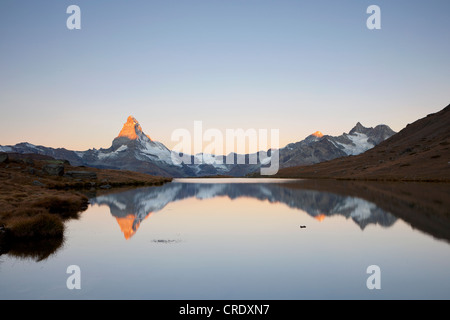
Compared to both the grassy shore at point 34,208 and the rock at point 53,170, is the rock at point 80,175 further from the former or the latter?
the grassy shore at point 34,208

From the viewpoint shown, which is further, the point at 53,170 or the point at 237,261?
the point at 53,170

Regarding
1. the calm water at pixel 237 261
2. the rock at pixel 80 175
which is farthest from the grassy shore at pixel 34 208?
the rock at pixel 80 175

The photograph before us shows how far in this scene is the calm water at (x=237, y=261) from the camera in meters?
15.7

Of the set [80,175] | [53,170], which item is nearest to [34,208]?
[53,170]

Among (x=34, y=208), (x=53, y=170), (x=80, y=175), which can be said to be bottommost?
(x=34, y=208)

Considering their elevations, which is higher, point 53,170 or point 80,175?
point 53,170

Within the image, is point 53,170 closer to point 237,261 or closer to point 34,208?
point 34,208

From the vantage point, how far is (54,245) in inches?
990

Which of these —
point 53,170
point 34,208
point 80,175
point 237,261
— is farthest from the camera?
point 80,175

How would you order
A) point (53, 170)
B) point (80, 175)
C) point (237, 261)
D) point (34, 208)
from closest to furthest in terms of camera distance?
1. point (237, 261)
2. point (34, 208)
3. point (53, 170)
4. point (80, 175)

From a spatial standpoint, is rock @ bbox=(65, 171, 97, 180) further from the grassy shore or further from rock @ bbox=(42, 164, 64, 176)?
the grassy shore

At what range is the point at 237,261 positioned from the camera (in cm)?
2106
